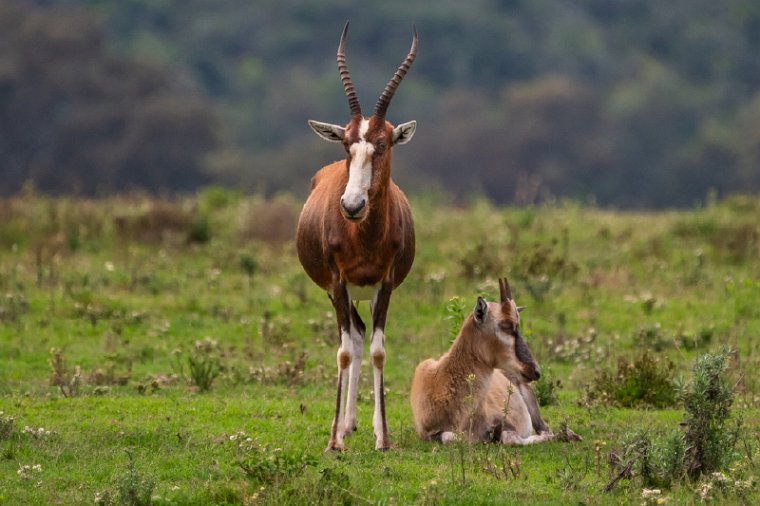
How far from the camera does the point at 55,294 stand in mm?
17328

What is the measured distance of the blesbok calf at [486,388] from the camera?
35.1ft

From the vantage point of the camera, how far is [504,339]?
10.8 m

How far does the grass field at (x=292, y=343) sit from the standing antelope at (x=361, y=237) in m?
0.54

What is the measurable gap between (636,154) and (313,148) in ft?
47.6

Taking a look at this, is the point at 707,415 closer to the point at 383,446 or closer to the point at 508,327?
the point at 508,327

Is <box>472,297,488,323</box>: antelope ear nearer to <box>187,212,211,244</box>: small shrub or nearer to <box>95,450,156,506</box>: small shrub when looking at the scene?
<box>95,450,156,506</box>: small shrub

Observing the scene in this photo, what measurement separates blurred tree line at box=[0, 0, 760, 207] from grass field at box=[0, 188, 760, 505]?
81.8 ft

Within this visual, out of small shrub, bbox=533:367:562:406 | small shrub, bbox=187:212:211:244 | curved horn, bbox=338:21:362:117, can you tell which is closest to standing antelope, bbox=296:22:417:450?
curved horn, bbox=338:21:362:117

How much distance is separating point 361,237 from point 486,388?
1736 mm

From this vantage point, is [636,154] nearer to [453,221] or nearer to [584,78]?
[584,78]

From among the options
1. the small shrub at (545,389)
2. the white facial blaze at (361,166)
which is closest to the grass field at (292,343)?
the small shrub at (545,389)

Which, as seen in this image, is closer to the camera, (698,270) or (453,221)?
(698,270)

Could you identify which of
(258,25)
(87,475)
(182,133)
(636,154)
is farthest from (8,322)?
(258,25)

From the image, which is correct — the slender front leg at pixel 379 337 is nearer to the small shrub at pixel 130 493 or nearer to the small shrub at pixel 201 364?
A: the small shrub at pixel 130 493
